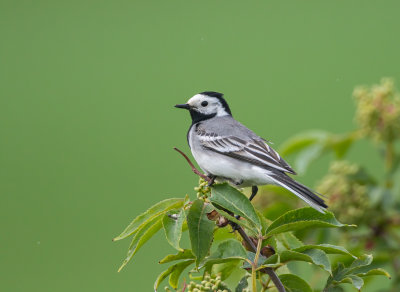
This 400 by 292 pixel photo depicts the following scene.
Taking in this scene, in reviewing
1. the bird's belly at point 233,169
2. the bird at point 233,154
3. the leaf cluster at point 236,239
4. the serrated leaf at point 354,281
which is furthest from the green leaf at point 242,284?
the bird's belly at point 233,169

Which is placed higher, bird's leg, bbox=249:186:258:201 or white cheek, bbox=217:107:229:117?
white cheek, bbox=217:107:229:117

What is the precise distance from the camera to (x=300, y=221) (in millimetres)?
2492

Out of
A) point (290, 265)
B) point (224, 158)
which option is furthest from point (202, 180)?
point (224, 158)

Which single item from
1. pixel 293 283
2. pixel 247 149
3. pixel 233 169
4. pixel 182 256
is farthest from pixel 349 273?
pixel 247 149

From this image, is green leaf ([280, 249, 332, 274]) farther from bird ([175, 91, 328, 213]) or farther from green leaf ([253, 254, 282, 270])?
bird ([175, 91, 328, 213])

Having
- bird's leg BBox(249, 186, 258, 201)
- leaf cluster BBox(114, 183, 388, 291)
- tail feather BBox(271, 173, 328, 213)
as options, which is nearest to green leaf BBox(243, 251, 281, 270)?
leaf cluster BBox(114, 183, 388, 291)

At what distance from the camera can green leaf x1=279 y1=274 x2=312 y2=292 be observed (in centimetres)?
255

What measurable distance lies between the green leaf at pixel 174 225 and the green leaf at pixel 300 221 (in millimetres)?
336

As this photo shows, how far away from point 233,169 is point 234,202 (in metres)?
1.68

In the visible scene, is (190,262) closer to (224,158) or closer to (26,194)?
(224,158)

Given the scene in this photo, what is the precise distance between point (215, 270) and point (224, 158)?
1.60m

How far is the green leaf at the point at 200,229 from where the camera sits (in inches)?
97.7

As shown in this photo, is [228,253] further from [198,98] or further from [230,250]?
[198,98]

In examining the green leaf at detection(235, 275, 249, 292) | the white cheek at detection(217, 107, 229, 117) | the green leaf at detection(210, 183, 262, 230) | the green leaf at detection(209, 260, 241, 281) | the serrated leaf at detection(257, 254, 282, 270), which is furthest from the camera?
the white cheek at detection(217, 107, 229, 117)
